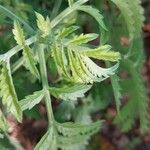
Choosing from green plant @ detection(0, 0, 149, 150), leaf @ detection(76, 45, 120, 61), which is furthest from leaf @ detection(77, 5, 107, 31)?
leaf @ detection(76, 45, 120, 61)

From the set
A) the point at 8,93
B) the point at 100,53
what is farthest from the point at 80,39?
the point at 8,93

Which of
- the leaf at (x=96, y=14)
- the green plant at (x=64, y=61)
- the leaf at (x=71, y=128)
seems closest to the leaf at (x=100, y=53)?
the green plant at (x=64, y=61)

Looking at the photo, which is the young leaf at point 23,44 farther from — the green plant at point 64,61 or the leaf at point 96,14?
the leaf at point 96,14

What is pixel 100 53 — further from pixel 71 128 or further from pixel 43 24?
pixel 71 128

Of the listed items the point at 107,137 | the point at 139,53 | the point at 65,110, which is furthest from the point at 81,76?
the point at 107,137

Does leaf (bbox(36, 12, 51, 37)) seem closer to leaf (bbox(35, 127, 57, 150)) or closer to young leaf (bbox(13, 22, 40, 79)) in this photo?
young leaf (bbox(13, 22, 40, 79))

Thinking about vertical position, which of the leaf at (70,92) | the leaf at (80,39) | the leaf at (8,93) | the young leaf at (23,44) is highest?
the young leaf at (23,44)
